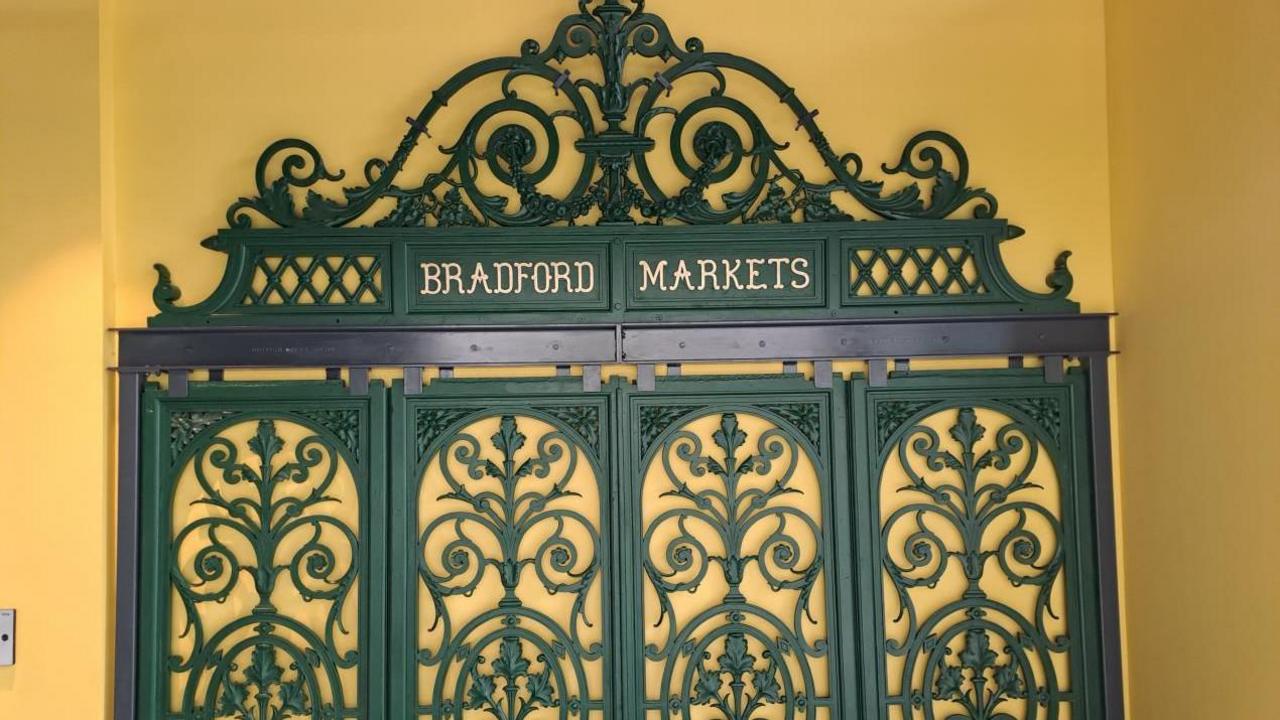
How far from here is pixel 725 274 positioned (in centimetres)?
308

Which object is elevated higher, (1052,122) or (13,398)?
(1052,122)

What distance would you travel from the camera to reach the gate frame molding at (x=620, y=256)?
3.03 metres

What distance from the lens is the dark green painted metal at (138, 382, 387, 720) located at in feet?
9.79

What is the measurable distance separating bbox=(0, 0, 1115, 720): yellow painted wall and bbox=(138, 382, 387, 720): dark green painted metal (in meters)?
0.15

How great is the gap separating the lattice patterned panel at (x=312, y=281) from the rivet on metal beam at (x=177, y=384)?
10.0 inches

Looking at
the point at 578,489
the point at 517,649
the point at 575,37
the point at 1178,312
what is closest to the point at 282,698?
the point at 517,649

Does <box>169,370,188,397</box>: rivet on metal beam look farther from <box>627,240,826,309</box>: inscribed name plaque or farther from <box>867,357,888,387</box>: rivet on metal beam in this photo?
<box>867,357,888,387</box>: rivet on metal beam

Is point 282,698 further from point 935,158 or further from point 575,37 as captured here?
point 935,158

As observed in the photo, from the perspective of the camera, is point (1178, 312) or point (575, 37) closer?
point (1178, 312)

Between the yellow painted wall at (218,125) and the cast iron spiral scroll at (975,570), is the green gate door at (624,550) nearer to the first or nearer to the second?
the cast iron spiral scroll at (975,570)

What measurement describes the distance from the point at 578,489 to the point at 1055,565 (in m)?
1.33

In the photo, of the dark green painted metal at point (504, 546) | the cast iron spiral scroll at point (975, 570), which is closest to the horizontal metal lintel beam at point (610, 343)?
the dark green painted metal at point (504, 546)

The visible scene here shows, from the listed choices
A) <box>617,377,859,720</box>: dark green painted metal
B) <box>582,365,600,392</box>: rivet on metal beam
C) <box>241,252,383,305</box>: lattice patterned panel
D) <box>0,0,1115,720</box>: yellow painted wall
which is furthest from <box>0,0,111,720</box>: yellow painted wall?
<box>617,377,859,720</box>: dark green painted metal

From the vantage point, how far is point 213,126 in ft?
10.1
